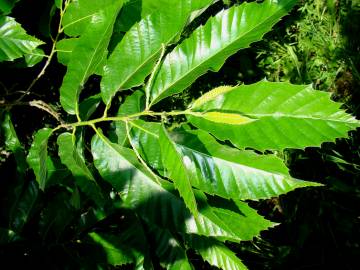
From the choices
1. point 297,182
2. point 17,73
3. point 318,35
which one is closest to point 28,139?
point 17,73

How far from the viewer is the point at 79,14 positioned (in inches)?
57.0

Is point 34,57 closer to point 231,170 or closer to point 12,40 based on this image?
point 12,40

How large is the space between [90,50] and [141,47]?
0.15 meters

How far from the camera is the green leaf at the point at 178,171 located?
892mm

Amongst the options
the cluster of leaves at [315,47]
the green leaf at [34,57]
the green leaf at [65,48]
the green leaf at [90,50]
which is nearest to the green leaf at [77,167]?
the green leaf at [90,50]

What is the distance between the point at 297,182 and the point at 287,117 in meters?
0.19

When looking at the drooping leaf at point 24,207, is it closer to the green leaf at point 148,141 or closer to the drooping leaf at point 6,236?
the drooping leaf at point 6,236

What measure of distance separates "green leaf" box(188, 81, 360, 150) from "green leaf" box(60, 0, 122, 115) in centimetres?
40

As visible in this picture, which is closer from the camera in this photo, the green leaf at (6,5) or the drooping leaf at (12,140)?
the green leaf at (6,5)

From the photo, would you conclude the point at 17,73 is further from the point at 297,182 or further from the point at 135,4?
the point at 297,182

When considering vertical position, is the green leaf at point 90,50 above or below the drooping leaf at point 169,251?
above

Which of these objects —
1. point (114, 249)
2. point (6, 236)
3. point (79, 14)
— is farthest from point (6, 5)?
point (114, 249)

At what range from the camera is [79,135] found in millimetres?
1408

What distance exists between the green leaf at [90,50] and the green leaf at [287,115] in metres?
0.40
